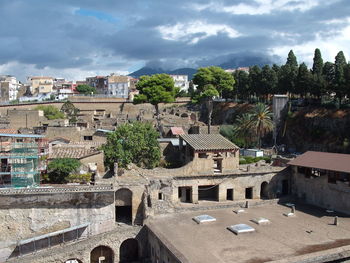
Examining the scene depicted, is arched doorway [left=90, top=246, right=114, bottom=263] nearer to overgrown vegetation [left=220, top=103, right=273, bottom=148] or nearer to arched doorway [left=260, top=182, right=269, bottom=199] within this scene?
arched doorway [left=260, top=182, right=269, bottom=199]

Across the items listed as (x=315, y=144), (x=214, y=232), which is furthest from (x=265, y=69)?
(x=214, y=232)

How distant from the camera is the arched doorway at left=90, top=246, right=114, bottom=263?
25906 millimetres

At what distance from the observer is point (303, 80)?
5259 cm

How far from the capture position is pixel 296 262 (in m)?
19.3

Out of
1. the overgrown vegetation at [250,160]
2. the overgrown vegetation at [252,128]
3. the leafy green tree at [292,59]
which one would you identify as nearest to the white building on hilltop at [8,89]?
the leafy green tree at [292,59]

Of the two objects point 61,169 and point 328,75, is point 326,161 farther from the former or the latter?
point 328,75

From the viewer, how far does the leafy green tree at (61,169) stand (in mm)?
29656

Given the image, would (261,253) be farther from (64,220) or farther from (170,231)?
(64,220)

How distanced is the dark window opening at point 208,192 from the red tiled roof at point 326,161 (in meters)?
6.63

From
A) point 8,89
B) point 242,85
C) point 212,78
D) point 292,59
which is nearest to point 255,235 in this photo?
point 212,78

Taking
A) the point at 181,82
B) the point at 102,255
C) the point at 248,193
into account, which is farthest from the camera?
the point at 181,82

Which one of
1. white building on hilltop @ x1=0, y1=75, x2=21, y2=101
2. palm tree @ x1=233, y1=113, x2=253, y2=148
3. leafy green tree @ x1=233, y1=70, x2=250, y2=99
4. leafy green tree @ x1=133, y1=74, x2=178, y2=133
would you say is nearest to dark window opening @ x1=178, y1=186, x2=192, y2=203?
palm tree @ x1=233, y1=113, x2=253, y2=148

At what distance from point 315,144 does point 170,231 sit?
2822 cm

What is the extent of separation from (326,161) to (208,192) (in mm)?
9844
